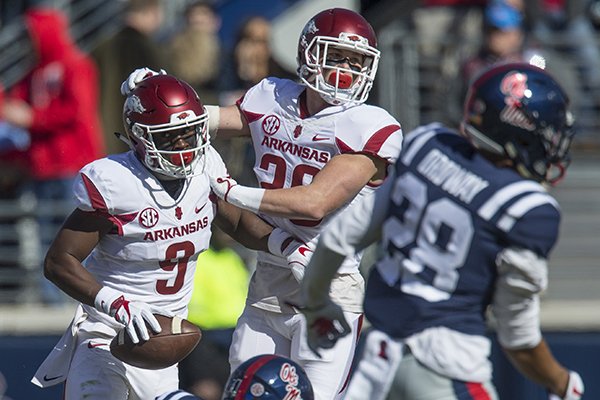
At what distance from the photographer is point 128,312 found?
4676mm

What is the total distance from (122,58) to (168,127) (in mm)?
4025

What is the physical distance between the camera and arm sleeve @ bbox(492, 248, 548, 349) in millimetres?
3682

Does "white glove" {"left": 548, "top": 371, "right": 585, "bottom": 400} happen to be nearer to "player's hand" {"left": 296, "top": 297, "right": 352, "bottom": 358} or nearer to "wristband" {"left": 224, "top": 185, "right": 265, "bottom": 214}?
"player's hand" {"left": 296, "top": 297, "right": 352, "bottom": 358}

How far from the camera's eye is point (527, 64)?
3969 mm

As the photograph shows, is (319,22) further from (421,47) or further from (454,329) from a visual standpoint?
(421,47)

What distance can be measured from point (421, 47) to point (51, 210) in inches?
108

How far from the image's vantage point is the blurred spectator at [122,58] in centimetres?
861

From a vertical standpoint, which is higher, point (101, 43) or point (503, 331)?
point (503, 331)

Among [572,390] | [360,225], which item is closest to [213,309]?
[360,225]

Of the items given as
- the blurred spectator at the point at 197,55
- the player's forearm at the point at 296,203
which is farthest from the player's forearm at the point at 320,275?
the blurred spectator at the point at 197,55

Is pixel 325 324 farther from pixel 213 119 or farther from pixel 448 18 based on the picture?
pixel 448 18

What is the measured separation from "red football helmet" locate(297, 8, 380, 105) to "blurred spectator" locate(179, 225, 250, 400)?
2.68m

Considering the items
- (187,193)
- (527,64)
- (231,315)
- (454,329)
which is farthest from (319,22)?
(231,315)

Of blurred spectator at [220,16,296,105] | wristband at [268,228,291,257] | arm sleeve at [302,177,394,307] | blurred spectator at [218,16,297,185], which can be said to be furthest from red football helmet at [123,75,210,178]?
blurred spectator at [220,16,296,105]
